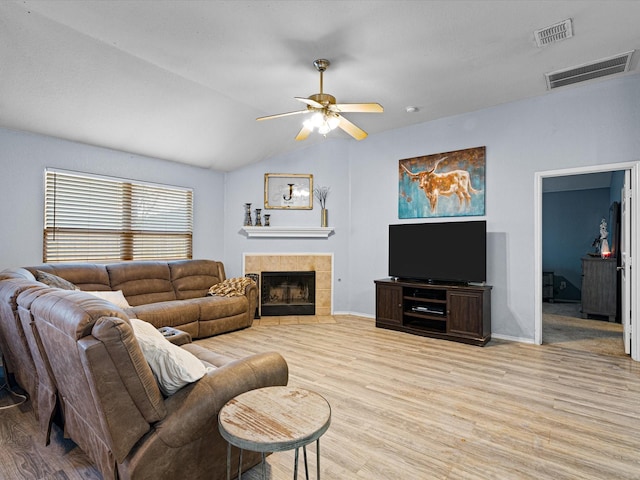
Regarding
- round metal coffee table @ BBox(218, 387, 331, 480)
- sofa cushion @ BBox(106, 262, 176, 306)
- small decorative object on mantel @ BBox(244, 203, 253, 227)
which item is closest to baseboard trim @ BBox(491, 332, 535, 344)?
round metal coffee table @ BBox(218, 387, 331, 480)

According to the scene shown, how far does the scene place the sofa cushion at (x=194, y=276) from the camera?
507cm

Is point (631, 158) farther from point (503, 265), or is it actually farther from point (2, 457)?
point (2, 457)

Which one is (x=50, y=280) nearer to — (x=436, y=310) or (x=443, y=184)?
(x=436, y=310)

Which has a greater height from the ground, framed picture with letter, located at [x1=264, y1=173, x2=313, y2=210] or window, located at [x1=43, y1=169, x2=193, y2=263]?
framed picture with letter, located at [x1=264, y1=173, x2=313, y2=210]

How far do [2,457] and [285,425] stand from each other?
189 cm

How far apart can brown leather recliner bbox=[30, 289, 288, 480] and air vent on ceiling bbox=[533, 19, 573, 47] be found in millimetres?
3516

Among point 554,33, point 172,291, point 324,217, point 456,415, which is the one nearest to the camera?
point 456,415

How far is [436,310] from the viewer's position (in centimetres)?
463

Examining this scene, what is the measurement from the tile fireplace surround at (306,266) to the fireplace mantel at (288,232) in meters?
0.32

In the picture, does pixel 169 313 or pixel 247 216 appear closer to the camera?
pixel 169 313

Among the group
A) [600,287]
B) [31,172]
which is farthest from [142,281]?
[600,287]

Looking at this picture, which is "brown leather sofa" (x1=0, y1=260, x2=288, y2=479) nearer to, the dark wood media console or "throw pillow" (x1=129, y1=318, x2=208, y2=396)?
"throw pillow" (x1=129, y1=318, x2=208, y2=396)

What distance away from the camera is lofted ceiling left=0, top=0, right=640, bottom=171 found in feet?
8.73

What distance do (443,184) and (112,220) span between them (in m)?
4.69
